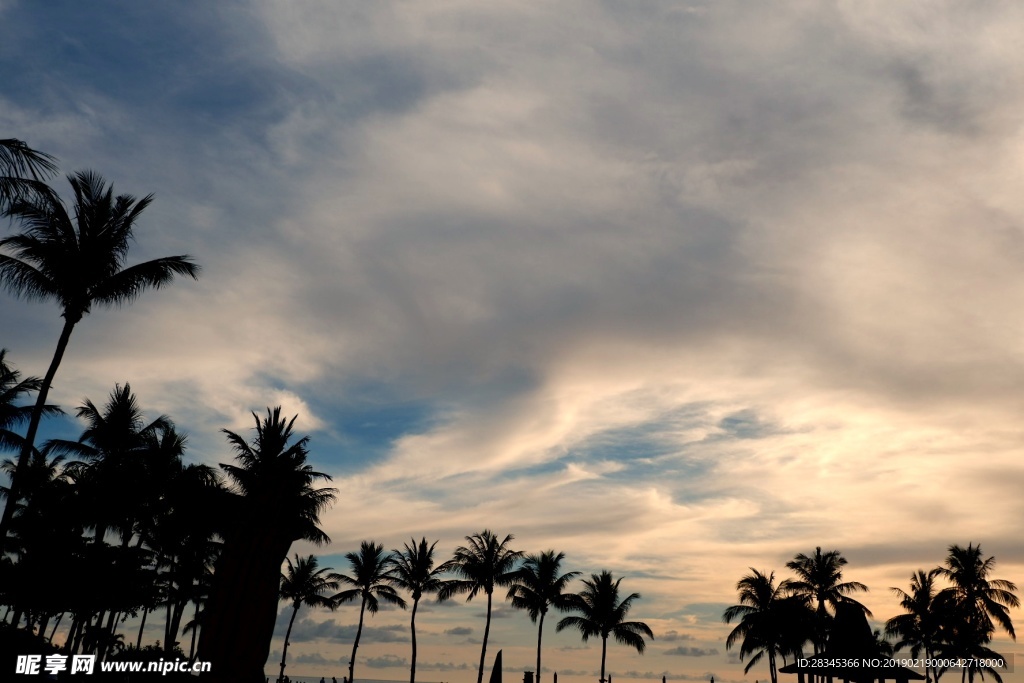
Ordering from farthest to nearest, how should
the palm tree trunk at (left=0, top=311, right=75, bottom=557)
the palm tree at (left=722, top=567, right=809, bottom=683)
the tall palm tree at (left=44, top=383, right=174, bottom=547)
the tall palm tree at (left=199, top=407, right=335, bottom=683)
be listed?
the palm tree at (left=722, top=567, right=809, bottom=683) < the tall palm tree at (left=44, top=383, right=174, bottom=547) < the palm tree trunk at (left=0, top=311, right=75, bottom=557) < the tall palm tree at (left=199, top=407, right=335, bottom=683)

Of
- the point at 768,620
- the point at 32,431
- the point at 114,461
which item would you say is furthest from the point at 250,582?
the point at 768,620

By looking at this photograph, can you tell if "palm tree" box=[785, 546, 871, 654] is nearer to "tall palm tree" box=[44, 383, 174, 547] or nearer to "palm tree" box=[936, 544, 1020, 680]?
"palm tree" box=[936, 544, 1020, 680]

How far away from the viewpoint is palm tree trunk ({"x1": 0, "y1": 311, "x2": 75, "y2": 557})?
20688 millimetres

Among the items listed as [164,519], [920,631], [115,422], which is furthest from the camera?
[920,631]

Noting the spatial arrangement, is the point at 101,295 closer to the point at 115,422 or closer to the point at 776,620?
the point at 115,422

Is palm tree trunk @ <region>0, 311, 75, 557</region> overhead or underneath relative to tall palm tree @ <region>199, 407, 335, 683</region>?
overhead

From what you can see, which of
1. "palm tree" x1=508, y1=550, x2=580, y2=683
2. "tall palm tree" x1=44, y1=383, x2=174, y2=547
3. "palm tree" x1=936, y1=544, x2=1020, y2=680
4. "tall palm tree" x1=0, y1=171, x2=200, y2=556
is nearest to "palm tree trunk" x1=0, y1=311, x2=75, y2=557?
"tall palm tree" x1=0, y1=171, x2=200, y2=556

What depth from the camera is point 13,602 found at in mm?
39531

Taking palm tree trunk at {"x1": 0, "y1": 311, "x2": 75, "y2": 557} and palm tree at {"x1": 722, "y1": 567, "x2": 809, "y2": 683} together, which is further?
palm tree at {"x1": 722, "y1": 567, "x2": 809, "y2": 683}

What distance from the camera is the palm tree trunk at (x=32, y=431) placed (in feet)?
67.9

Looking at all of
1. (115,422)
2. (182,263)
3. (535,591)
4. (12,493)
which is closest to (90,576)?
(115,422)

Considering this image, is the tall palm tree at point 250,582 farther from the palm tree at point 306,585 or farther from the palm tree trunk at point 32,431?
the palm tree at point 306,585

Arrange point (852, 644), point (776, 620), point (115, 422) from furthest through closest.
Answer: point (776, 620) < point (115, 422) < point (852, 644)

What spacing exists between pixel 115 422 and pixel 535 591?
34.7 metres
